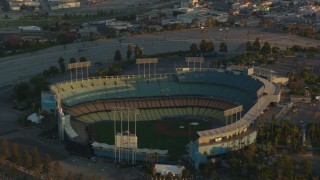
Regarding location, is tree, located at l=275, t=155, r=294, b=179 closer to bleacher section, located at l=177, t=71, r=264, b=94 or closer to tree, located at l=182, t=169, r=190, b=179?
tree, located at l=182, t=169, r=190, b=179

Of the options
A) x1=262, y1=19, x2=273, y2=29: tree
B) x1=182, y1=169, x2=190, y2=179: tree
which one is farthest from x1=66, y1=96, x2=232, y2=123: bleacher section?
x1=262, y1=19, x2=273, y2=29: tree

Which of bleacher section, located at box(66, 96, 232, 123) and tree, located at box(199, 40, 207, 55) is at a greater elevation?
tree, located at box(199, 40, 207, 55)

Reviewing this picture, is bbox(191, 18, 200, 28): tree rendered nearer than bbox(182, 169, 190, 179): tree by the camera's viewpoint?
No

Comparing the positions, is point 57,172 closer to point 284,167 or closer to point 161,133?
point 161,133

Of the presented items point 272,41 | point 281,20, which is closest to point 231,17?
point 281,20

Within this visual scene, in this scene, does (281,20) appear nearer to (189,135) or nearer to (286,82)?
(286,82)

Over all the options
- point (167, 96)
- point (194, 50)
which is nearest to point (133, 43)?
point (194, 50)

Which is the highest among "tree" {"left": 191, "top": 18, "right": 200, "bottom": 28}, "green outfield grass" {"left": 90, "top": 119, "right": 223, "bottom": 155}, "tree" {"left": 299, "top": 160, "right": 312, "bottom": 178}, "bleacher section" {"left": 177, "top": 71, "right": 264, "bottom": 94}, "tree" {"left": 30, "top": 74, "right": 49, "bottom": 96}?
"tree" {"left": 191, "top": 18, "right": 200, "bottom": 28}
